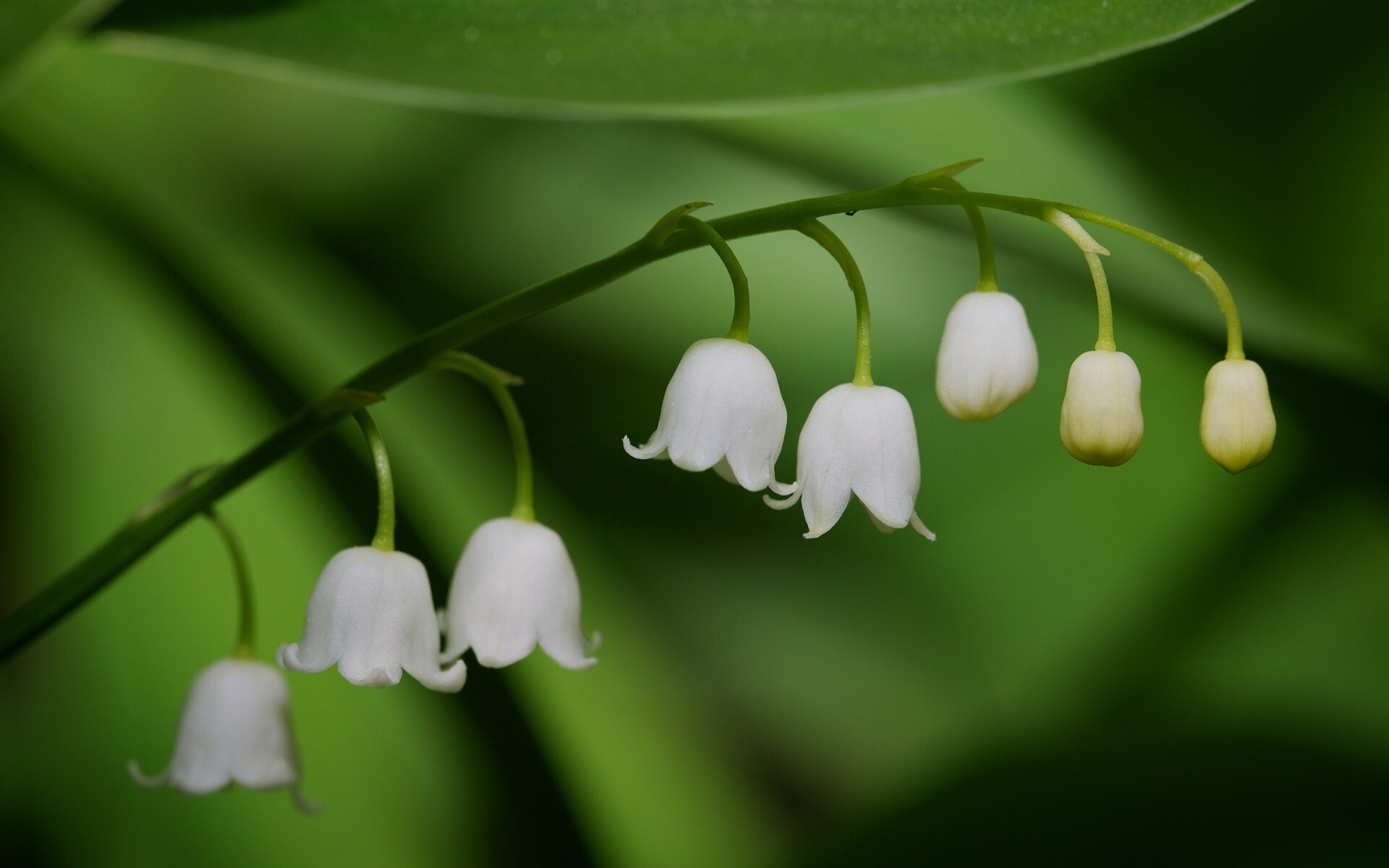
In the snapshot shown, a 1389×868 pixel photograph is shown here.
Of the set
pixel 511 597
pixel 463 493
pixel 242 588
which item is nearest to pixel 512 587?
pixel 511 597

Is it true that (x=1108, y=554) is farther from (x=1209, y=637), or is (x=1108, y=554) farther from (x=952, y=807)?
(x=952, y=807)

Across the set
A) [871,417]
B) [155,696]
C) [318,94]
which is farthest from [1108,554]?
[318,94]

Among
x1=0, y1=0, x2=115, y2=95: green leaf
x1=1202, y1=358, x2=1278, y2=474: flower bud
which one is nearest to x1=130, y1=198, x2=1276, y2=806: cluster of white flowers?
x1=1202, y1=358, x2=1278, y2=474: flower bud

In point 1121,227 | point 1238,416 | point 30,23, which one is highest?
point 30,23

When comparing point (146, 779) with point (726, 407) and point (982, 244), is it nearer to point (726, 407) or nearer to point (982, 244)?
point (726, 407)

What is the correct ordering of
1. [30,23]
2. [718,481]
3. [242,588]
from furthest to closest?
[718,481]
[242,588]
[30,23]

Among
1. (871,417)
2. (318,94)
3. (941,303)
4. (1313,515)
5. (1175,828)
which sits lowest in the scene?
(1175,828)
